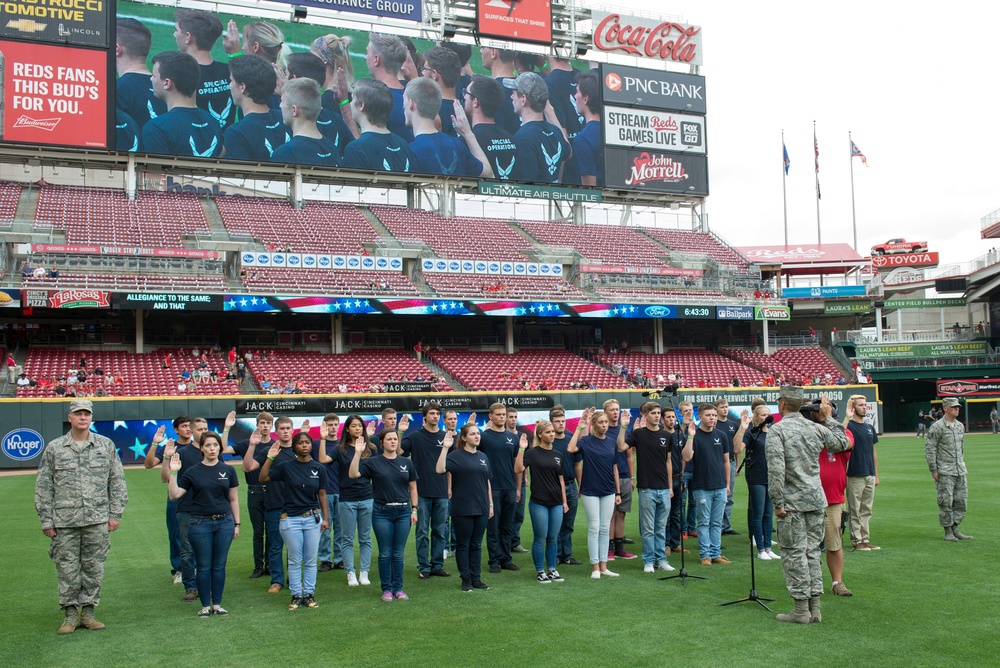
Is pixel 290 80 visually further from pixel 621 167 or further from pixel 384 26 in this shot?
pixel 621 167

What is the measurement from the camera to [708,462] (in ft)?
34.3

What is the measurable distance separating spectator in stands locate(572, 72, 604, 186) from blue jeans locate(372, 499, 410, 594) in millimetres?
38947

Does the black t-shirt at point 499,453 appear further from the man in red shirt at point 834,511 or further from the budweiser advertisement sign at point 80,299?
the budweiser advertisement sign at point 80,299

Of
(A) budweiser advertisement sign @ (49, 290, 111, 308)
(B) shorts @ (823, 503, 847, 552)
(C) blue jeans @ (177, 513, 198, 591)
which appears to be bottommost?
(C) blue jeans @ (177, 513, 198, 591)

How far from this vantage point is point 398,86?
1688 inches

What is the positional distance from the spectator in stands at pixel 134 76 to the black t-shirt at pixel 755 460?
34758 mm

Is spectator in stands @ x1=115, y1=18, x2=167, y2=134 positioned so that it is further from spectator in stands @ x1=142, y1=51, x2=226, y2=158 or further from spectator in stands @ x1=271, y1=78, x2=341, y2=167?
spectator in stands @ x1=271, y1=78, x2=341, y2=167

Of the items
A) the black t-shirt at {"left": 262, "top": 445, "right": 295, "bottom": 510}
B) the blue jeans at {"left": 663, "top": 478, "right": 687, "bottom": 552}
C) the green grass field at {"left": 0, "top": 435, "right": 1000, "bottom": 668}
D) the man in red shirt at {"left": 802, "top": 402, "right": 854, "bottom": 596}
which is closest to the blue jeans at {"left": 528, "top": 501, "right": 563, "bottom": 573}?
the green grass field at {"left": 0, "top": 435, "right": 1000, "bottom": 668}

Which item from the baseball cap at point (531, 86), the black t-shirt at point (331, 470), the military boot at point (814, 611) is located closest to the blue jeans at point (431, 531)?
the black t-shirt at point (331, 470)

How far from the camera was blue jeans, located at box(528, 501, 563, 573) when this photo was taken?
9570mm

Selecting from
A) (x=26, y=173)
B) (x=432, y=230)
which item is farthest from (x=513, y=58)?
(x=26, y=173)

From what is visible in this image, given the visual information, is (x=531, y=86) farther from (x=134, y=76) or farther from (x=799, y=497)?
(x=799, y=497)

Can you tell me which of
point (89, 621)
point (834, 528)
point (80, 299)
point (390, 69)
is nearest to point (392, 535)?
point (89, 621)

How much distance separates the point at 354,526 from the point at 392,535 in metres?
0.87
